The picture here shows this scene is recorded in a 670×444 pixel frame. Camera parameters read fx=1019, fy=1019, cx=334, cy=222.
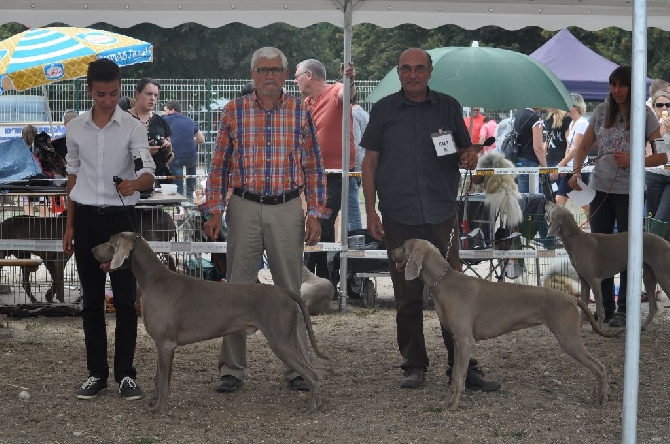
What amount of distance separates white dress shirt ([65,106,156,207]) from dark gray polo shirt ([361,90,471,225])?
1.48 metres

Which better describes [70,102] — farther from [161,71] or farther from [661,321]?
[161,71]

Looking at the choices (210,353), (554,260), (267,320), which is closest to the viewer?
(267,320)

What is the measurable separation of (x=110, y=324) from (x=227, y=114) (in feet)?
11.6

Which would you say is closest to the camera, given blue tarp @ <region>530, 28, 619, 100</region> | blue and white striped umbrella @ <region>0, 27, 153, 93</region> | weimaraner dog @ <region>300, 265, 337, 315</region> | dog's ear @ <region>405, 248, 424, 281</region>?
dog's ear @ <region>405, 248, 424, 281</region>

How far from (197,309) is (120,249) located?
0.55 metres

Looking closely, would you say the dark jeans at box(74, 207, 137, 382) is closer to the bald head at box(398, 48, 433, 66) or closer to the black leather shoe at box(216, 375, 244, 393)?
the black leather shoe at box(216, 375, 244, 393)

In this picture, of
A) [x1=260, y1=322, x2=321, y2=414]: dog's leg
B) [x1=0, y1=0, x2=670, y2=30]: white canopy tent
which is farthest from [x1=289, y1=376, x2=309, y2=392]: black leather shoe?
[x1=0, y1=0, x2=670, y2=30]: white canopy tent

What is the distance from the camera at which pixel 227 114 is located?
6148 mm

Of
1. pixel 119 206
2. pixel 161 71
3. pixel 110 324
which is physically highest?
pixel 161 71

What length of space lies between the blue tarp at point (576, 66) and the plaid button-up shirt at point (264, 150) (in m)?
13.8

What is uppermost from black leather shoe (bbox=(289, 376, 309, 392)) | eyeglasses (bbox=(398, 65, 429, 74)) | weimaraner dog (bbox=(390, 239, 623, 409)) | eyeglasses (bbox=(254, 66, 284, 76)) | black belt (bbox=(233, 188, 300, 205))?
eyeglasses (bbox=(398, 65, 429, 74))

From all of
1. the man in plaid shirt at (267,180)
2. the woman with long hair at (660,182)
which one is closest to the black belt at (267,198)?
the man in plaid shirt at (267,180)

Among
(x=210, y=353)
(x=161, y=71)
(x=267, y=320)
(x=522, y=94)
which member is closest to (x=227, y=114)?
(x=267, y=320)

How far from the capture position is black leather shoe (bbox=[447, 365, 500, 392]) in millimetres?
6410
